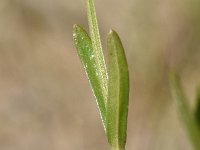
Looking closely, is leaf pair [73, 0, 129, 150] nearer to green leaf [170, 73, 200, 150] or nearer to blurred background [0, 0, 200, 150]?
green leaf [170, 73, 200, 150]

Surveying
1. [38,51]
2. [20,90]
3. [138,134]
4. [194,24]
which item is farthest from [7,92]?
[194,24]

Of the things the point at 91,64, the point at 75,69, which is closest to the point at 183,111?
the point at 91,64

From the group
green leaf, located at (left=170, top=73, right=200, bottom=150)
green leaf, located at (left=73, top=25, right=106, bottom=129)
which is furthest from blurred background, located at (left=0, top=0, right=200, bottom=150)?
green leaf, located at (left=73, top=25, right=106, bottom=129)

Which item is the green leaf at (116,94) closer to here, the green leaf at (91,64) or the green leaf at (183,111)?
the green leaf at (91,64)

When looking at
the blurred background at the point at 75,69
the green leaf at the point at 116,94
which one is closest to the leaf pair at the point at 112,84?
the green leaf at the point at 116,94

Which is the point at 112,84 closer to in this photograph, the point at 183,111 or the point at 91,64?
the point at 91,64

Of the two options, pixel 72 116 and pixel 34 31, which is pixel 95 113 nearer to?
pixel 72 116

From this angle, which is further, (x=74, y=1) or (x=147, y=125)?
(x=74, y=1)
